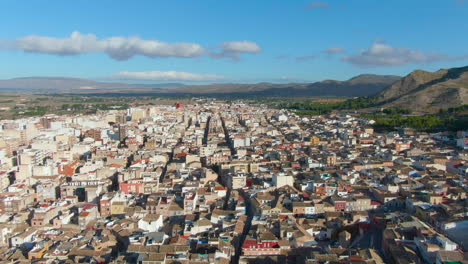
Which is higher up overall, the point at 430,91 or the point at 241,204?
the point at 430,91

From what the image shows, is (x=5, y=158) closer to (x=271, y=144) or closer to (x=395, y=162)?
(x=271, y=144)

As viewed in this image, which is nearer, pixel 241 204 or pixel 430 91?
pixel 241 204


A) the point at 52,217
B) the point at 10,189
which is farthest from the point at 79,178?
the point at 52,217

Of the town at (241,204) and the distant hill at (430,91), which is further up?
the distant hill at (430,91)

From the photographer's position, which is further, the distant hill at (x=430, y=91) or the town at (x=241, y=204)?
the distant hill at (x=430, y=91)
